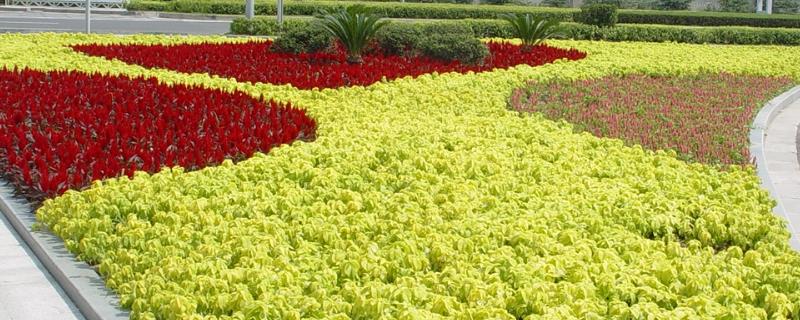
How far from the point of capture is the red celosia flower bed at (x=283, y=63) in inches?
517

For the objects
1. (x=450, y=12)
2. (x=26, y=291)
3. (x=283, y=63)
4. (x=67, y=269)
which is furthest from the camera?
(x=450, y=12)

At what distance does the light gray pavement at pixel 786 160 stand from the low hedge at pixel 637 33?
9.86m

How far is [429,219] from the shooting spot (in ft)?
21.3

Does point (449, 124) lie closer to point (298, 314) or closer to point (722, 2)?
point (298, 314)

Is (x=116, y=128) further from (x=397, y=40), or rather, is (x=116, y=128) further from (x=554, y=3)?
(x=554, y=3)

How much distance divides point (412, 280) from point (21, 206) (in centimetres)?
316

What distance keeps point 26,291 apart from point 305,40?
396 inches

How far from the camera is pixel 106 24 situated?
85.0 ft

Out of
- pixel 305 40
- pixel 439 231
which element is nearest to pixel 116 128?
pixel 439 231

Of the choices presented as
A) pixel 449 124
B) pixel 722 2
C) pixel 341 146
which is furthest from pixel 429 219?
pixel 722 2

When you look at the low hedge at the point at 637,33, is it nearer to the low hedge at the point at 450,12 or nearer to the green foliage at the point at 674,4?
the low hedge at the point at 450,12

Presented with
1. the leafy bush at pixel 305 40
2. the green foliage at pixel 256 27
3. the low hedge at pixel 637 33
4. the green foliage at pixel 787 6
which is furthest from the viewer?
the green foliage at pixel 787 6

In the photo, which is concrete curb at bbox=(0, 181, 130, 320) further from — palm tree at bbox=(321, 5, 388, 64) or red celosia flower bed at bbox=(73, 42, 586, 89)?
palm tree at bbox=(321, 5, 388, 64)

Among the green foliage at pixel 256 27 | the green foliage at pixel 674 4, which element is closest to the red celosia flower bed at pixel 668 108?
the green foliage at pixel 256 27
